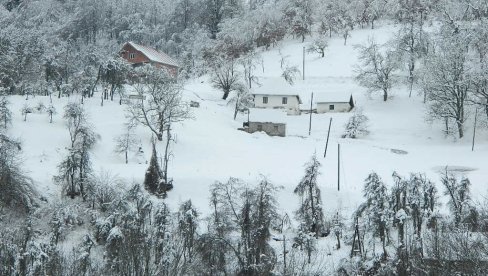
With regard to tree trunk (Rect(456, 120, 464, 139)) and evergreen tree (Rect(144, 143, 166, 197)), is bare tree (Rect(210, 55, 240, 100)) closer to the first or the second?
tree trunk (Rect(456, 120, 464, 139))

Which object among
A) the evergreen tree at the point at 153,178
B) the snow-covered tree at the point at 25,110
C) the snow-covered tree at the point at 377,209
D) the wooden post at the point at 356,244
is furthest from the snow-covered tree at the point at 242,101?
the wooden post at the point at 356,244

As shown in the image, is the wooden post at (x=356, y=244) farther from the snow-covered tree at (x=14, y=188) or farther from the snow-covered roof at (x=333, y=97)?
the snow-covered roof at (x=333, y=97)

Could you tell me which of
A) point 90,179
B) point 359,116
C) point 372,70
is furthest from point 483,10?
point 90,179

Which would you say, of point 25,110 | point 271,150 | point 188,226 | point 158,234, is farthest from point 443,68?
point 25,110

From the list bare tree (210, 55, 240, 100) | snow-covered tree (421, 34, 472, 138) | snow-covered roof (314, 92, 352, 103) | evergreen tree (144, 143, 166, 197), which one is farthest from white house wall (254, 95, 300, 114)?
evergreen tree (144, 143, 166, 197)

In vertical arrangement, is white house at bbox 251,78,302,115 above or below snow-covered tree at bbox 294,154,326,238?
above

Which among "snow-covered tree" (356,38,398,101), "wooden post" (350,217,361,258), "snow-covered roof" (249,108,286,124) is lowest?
"wooden post" (350,217,361,258)
